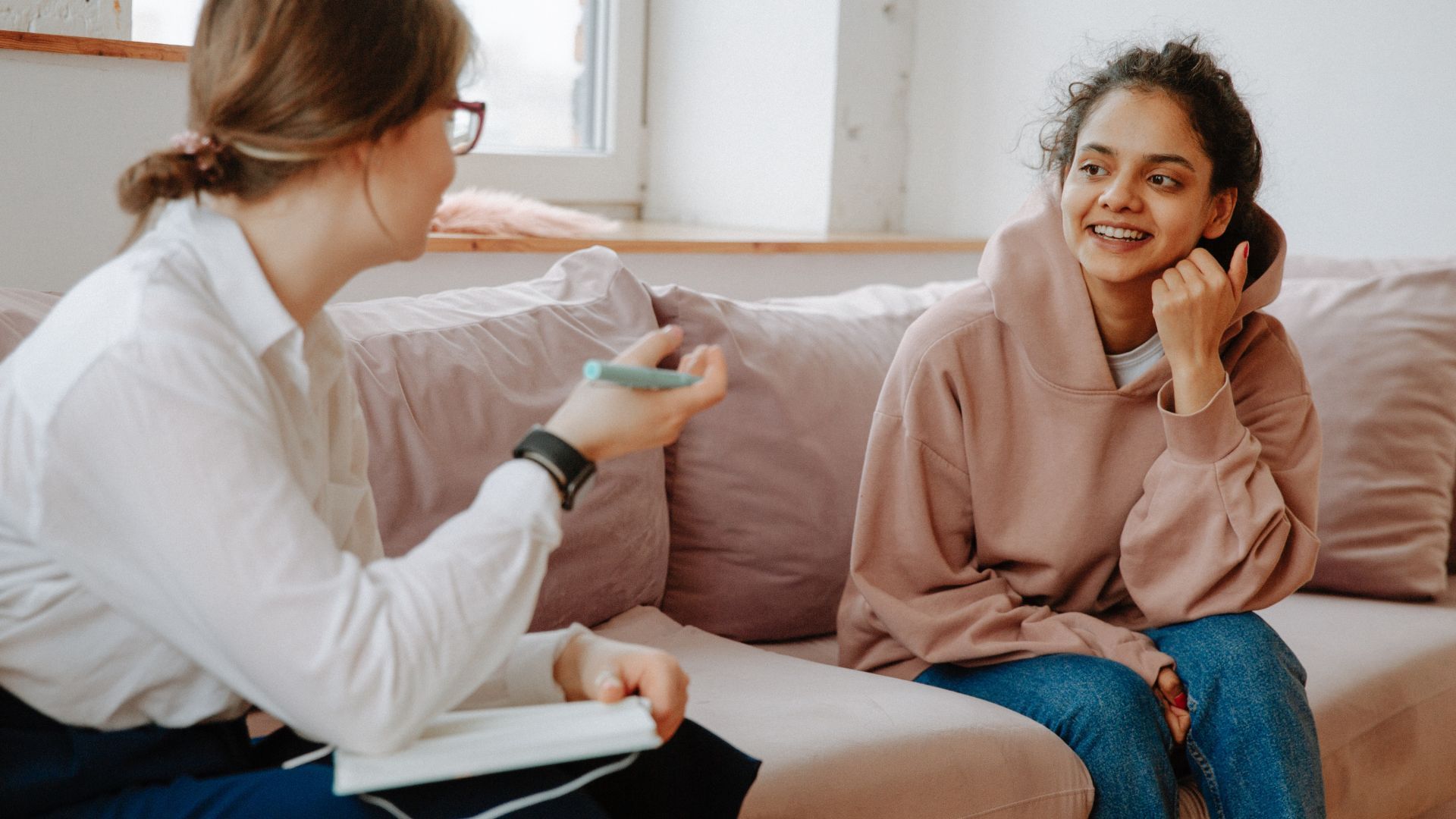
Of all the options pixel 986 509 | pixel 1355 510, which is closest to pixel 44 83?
pixel 986 509

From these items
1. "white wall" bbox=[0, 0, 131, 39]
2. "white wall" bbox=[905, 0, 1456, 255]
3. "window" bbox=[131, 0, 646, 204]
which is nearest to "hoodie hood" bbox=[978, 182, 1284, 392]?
"white wall" bbox=[905, 0, 1456, 255]

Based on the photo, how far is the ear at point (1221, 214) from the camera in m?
1.59

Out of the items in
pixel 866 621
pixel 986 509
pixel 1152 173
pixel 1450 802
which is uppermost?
pixel 1152 173

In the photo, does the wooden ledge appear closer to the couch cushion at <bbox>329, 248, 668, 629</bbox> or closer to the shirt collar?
the couch cushion at <bbox>329, 248, 668, 629</bbox>

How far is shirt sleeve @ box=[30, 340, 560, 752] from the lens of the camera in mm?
752

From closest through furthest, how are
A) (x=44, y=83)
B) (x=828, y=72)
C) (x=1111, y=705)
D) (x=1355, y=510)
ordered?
1. (x=1111, y=705)
2. (x=44, y=83)
3. (x=1355, y=510)
4. (x=828, y=72)

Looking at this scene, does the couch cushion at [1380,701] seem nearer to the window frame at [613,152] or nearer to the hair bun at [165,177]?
the hair bun at [165,177]

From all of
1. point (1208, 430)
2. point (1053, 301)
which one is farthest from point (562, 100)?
point (1208, 430)

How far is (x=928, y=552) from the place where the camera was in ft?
4.93

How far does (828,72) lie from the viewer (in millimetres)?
2725

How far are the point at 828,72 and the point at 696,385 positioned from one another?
195 cm

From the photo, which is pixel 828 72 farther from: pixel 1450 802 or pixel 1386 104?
pixel 1450 802

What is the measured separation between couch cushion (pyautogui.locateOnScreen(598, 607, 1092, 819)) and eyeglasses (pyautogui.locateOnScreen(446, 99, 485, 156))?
606 mm

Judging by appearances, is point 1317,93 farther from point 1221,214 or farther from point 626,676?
point 626,676
